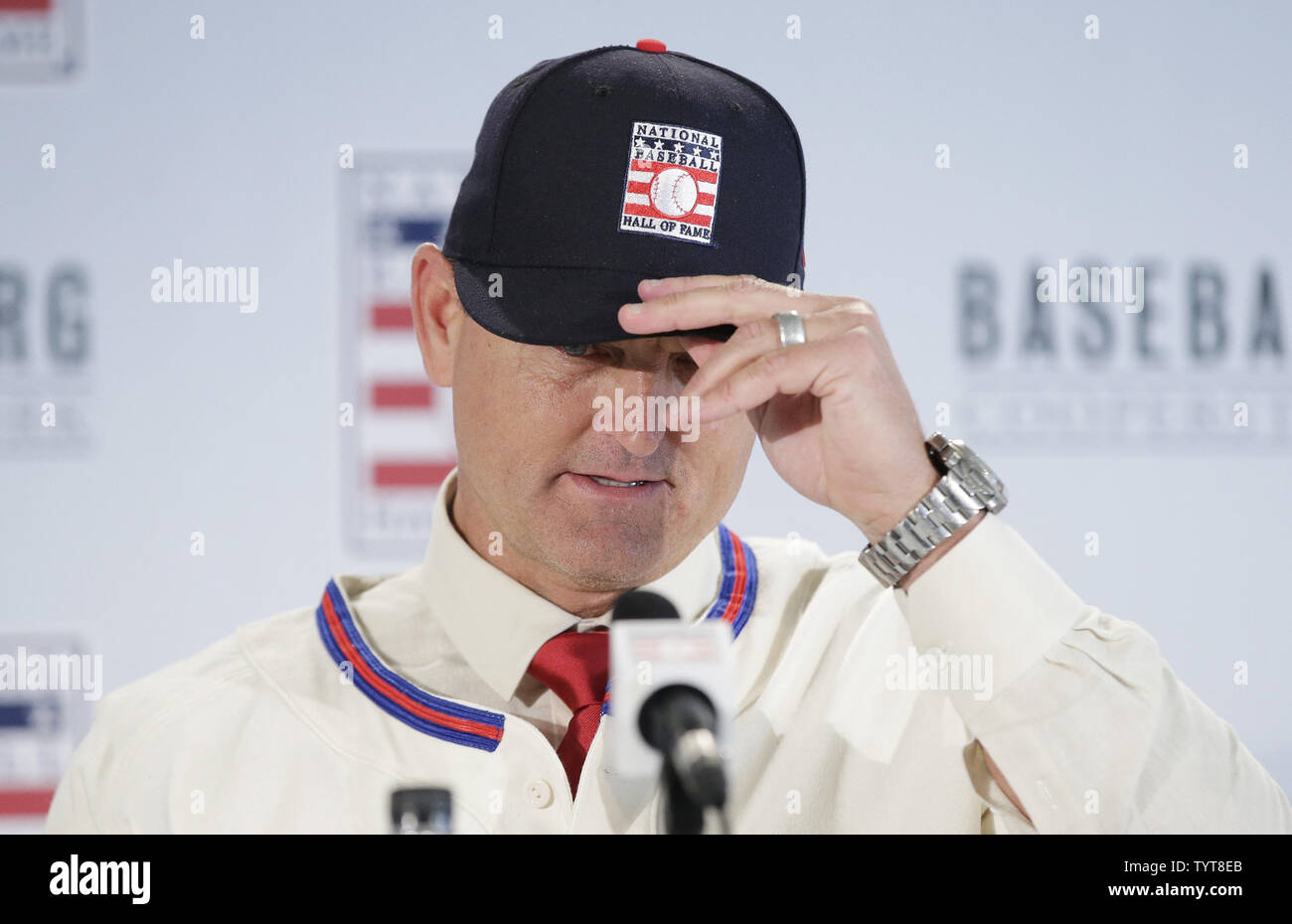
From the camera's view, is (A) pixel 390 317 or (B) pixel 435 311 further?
(A) pixel 390 317

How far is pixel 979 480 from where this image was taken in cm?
127

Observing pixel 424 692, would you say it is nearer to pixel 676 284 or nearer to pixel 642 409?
pixel 642 409

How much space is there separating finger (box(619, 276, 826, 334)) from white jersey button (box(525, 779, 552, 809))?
0.51 metres

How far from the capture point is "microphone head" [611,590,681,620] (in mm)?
961

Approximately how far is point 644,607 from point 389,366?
4.60ft

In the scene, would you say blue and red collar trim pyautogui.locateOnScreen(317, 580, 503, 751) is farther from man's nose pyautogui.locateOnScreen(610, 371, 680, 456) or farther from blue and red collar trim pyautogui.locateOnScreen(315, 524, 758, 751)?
man's nose pyautogui.locateOnScreen(610, 371, 680, 456)

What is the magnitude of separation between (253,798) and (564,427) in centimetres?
55

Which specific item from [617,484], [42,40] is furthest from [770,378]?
[42,40]

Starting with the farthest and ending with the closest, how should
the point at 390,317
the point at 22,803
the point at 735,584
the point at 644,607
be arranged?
the point at 390,317 → the point at 22,803 → the point at 735,584 → the point at 644,607

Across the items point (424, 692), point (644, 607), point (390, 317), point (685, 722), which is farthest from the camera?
point (390, 317)

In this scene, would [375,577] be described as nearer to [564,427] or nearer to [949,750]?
[564,427]

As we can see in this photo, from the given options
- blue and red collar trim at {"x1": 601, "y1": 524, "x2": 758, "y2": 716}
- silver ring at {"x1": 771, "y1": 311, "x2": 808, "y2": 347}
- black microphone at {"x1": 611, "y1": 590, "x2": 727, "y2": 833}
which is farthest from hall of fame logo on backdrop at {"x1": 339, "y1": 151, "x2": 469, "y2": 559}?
black microphone at {"x1": 611, "y1": 590, "x2": 727, "y2": 833}
